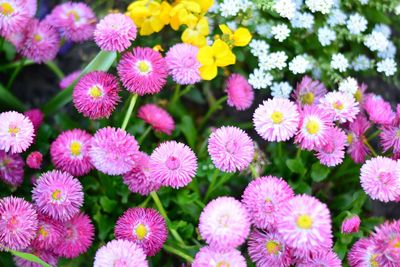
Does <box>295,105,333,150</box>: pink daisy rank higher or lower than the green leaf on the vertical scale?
higher

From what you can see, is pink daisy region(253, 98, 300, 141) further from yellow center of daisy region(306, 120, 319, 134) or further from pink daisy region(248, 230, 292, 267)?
pink daisy region(248, 230, 292, 267)

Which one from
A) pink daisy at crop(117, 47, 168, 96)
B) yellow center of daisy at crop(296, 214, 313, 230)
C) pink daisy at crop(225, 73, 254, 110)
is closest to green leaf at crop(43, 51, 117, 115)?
pink daisy at crop(117, 47, 168, 96)

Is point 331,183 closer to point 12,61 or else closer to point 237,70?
point 237,70

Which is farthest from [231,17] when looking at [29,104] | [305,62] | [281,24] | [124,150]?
[29,104]

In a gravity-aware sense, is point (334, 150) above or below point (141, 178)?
above

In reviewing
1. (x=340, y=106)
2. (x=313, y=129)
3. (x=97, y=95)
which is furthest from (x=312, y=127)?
(x=97, y=95)

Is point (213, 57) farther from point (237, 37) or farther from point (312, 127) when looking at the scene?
point (312, 127)
